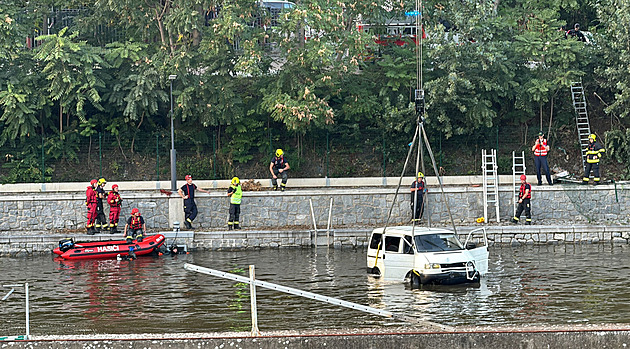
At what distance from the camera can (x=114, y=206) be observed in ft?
93.9

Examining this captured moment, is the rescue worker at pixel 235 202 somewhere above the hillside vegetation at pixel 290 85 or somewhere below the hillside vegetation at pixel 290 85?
below

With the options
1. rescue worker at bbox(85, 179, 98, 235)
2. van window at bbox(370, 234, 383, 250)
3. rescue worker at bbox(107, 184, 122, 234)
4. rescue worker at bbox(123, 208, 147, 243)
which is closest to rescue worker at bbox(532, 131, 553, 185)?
van window at bbox(370, 234, 383, 250)

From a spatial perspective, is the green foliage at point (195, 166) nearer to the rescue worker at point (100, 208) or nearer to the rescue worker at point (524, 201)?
the rescue worker at point (100, 208)

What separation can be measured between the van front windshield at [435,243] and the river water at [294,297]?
93 centimetres

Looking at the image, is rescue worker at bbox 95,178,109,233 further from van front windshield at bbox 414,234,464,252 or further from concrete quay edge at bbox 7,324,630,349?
concrete quay edge at bbox 7,324,630,349

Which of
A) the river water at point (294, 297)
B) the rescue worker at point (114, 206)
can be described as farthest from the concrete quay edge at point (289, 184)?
the river water at point (294, 297)

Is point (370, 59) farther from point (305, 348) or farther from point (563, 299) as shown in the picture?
point (305, 348)

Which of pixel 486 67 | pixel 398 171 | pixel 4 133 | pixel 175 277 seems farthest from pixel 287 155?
pixel 175 277

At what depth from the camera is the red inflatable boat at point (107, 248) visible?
26.9 meters

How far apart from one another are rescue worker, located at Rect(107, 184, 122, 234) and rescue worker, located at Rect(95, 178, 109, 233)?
319mm

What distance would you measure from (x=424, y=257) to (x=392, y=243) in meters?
1.12

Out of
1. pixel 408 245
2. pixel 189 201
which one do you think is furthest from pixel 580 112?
pixel 408 245

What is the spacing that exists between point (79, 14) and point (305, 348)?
28.5m

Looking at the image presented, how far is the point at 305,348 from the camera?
1086 cm
